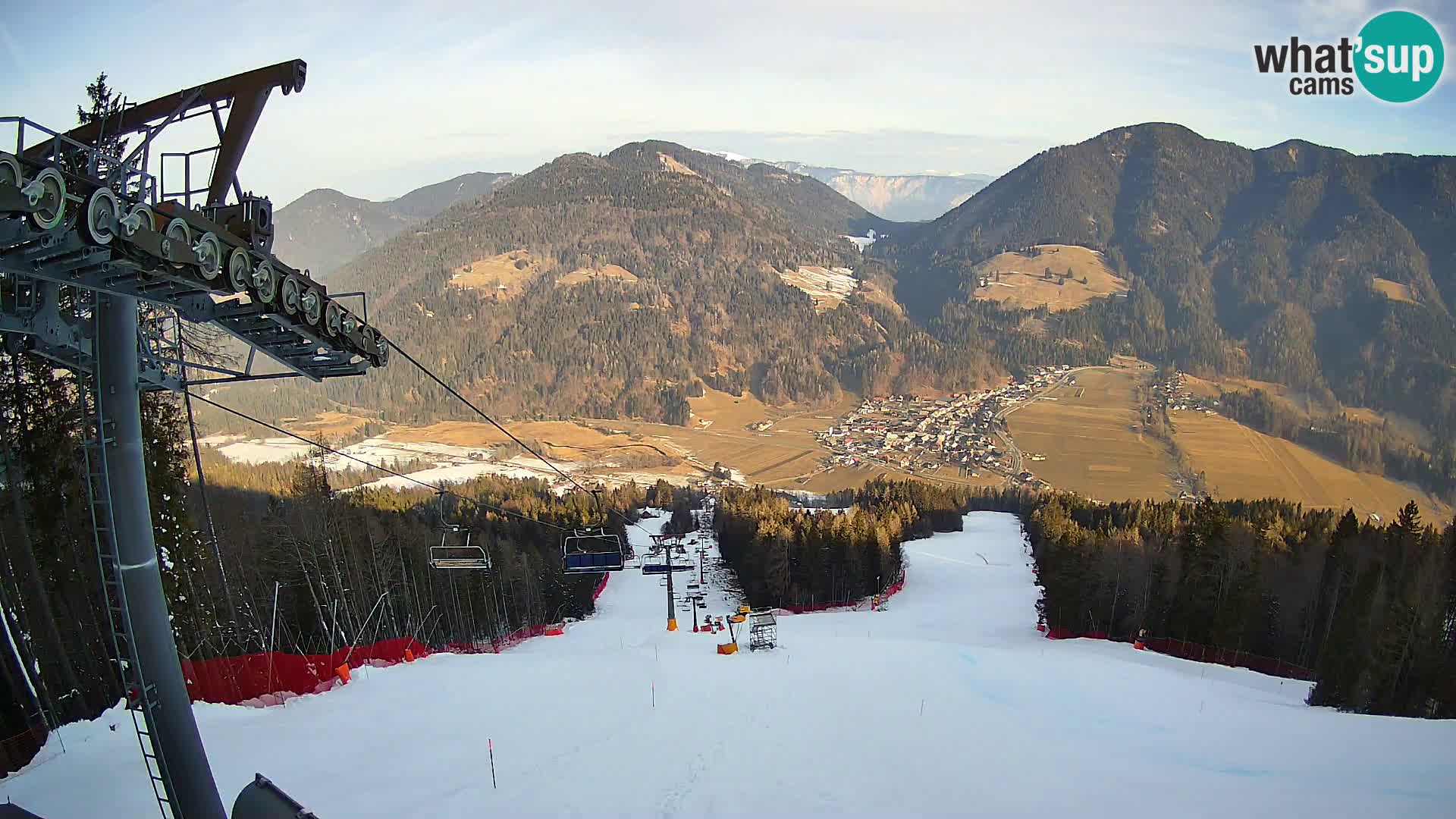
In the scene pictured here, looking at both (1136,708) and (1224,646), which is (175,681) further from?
(1224,646)

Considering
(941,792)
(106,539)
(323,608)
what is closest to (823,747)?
(941,792)

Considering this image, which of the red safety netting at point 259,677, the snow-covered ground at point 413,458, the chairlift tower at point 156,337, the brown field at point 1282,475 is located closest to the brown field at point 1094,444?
the brown field at point 1282,475

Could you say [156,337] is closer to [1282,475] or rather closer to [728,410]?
[1282,475]

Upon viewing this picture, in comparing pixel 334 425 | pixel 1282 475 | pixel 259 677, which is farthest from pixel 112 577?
pixel 334 425

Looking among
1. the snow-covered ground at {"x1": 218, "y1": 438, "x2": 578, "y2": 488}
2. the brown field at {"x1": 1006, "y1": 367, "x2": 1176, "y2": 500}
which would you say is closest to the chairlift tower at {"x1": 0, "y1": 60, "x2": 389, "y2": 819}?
the snow-covered ground at {"x1": 218, "y1": 438, "x2": 578, "y2": 488}

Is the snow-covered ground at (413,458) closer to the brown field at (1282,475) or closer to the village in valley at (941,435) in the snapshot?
the village in valley at (941,435)

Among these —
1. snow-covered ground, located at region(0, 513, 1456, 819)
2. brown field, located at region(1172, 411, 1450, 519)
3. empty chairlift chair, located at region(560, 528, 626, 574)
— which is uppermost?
empty chairlift chair, located at region(560, 528, 626, 574)

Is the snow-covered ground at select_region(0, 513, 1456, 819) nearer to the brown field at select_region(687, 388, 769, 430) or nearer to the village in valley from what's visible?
the village in valley
